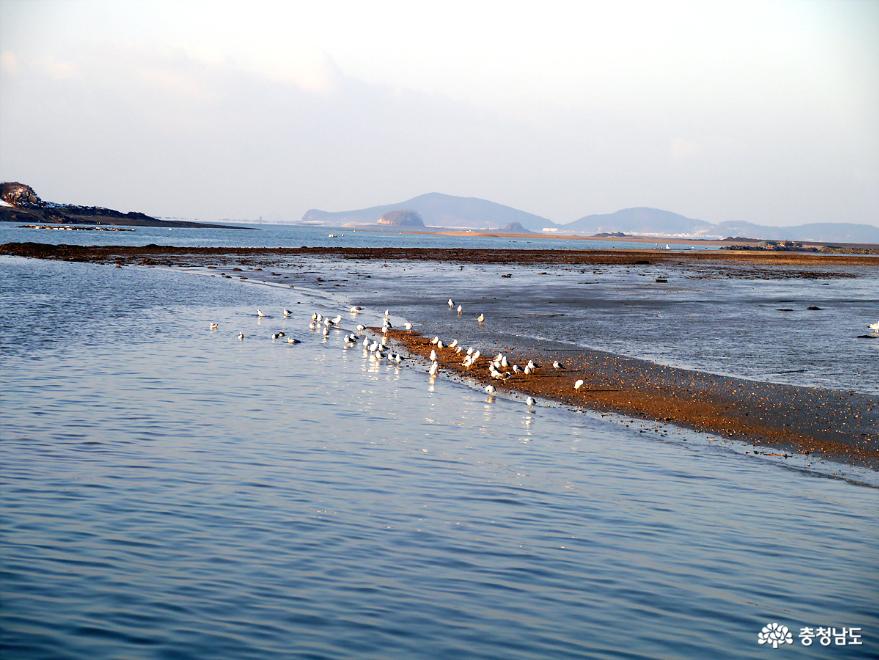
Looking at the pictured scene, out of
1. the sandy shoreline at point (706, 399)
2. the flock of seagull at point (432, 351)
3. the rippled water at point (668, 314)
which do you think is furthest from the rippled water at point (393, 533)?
the rippled water at point (668, 314)

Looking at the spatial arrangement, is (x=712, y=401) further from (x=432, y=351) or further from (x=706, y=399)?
(x=432, y=351)

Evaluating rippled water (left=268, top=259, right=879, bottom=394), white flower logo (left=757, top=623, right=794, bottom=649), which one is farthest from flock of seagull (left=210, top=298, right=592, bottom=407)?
white flower logo (left=757, top=623, right=794, bottom=649)

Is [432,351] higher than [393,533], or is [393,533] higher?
[432,351]

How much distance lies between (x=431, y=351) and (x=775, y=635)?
18.7 meters

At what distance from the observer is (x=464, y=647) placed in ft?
23.7

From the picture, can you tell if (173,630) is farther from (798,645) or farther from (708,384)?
(708,384)

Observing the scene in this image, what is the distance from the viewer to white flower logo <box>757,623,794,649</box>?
25.2ft

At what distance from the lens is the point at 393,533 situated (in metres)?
9.84

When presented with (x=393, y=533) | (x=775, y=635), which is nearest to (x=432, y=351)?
(x=393, y=533)

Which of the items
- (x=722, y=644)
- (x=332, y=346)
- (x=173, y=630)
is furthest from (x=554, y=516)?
(x=332, y=346)

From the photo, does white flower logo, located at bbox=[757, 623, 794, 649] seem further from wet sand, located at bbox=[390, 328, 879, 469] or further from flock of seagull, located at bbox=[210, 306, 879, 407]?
flock of seagull, located at bbox=[210, 306, 879, 407]

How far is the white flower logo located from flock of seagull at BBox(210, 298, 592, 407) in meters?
10.5

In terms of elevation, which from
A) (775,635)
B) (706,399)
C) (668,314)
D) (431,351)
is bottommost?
(775,635)

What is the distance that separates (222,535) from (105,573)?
149 centimetres
